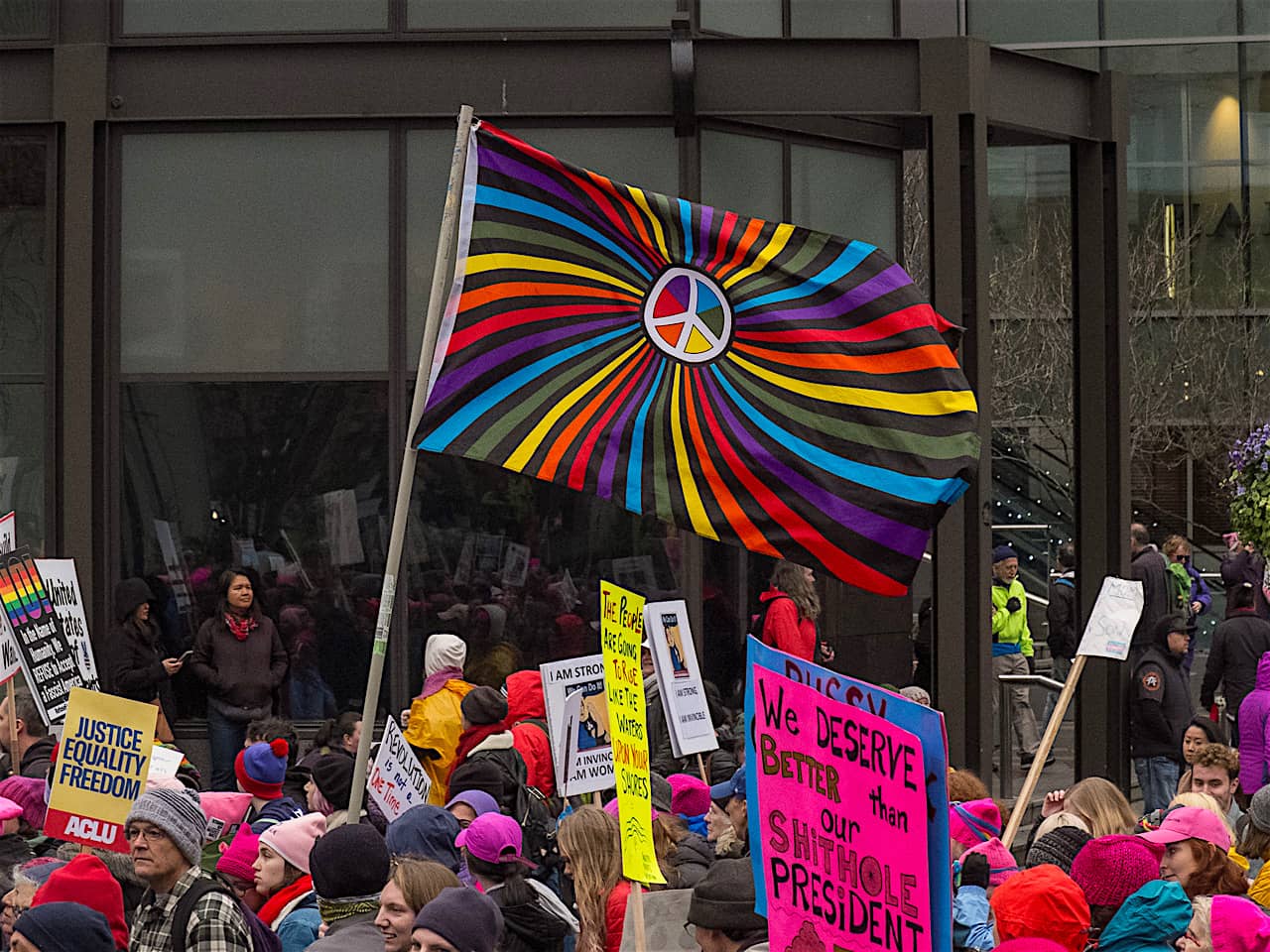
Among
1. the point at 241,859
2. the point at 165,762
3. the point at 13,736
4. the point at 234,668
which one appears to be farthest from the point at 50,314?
the point at 241,859

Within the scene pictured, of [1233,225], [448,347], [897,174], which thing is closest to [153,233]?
[897,174]

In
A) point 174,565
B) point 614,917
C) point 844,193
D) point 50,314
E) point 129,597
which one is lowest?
point 614,917

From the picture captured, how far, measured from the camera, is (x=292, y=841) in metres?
7.29

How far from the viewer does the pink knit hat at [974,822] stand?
8367 mm

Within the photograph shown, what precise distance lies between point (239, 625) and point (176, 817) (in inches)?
280

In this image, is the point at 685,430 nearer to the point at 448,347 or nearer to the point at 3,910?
the point at 448,347

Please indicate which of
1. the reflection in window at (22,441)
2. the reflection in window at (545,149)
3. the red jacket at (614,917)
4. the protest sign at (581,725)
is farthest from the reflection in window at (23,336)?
the red jacket at (614,917)

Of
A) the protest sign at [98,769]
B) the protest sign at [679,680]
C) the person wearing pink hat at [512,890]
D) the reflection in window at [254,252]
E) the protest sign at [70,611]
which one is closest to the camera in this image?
the person wearing pink hat at [512,890]

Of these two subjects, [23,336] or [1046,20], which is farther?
[1046,20]

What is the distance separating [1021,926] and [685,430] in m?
3.24

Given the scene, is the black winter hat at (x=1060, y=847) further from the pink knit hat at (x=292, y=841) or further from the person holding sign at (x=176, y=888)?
the person holding sign at (x=176, y=888)

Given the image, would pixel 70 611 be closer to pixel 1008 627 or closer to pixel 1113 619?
pixel 1113 619

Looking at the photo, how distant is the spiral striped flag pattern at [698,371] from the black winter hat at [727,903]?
2696 mm

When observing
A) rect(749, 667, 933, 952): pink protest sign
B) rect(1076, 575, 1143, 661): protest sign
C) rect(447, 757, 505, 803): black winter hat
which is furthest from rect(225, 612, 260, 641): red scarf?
rect(749, 667, 933, 952): pink protest sign
